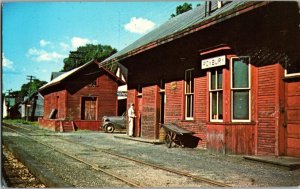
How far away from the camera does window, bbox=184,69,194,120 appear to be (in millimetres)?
13328

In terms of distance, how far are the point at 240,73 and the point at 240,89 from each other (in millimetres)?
464

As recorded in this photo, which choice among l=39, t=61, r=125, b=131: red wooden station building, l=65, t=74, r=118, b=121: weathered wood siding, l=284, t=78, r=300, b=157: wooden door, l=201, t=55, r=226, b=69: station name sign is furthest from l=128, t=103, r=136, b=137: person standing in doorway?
l=65, t=74, r=118, b=121: weathered wood siding

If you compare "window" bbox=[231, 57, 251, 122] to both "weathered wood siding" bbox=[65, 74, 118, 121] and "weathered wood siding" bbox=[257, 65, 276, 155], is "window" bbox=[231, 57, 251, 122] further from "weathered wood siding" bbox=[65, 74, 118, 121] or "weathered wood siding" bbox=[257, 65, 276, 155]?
"weathered wood siding" bbox=[65, 74, 118, 121]

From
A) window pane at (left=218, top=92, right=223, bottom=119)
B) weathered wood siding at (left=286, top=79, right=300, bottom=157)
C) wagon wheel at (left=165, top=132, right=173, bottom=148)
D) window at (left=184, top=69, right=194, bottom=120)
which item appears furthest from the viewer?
window at (left=184, top=69, right=194, bottom=120)

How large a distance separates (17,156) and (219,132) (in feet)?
20.5

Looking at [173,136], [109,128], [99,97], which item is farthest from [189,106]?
[99,97]

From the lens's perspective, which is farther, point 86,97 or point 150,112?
point 86,97

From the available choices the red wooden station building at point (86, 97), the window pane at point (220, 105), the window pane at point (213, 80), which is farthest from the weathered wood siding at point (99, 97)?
the window pane at point (220, 105)

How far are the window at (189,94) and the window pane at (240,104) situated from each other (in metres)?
2.79

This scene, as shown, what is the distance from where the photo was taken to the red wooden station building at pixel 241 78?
356 inches

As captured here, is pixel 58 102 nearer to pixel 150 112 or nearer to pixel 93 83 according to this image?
pixel 93 83

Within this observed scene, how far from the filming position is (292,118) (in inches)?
356

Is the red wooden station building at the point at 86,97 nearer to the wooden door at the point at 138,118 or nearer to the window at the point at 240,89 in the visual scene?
the wooden door at the point at 138,118

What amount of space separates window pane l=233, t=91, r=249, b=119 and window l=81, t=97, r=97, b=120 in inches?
788
